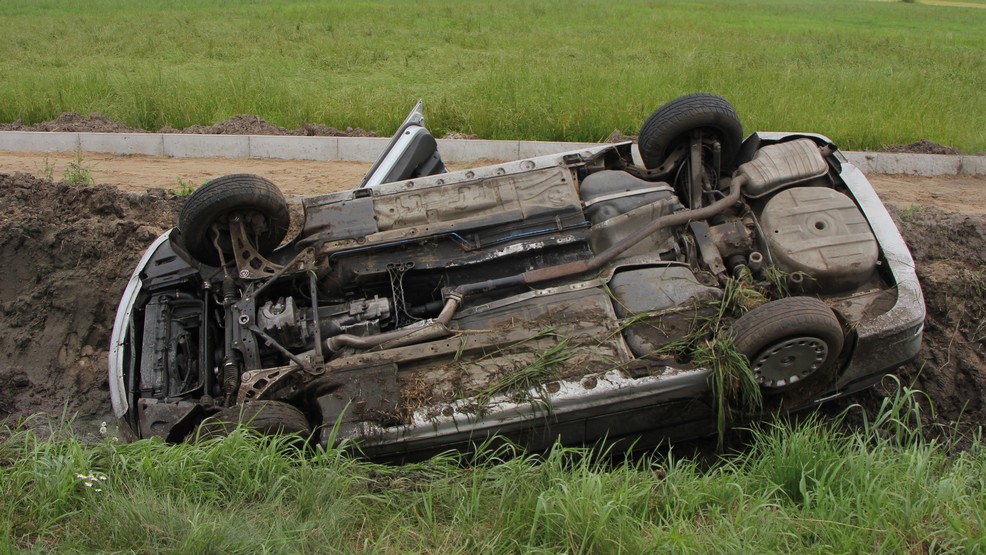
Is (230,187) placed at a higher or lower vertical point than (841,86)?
lower

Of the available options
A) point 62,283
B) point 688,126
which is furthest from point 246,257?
point 688,126

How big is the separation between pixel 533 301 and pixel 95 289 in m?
3.51

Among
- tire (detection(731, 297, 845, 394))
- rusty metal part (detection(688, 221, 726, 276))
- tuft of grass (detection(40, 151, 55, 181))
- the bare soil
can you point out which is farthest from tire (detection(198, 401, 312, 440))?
tuft of grass (detection(40, 151, 55, 181))

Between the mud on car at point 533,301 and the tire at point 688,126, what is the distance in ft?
0.05

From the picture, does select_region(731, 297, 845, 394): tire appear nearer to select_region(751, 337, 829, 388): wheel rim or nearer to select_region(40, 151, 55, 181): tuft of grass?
select_region(751, 337, 829, 388): wheel rim

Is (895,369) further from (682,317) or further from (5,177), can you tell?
(5,177)

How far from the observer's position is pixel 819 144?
546 cm

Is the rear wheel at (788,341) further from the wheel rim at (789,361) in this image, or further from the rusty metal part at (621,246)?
the rusty metal part at (621,246)

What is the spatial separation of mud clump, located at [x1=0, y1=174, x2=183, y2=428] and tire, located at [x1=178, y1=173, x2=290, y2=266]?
1459mm

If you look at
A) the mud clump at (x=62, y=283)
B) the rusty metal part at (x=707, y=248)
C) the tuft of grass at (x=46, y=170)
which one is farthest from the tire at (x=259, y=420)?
the tuft of grass at (x=46, y=170)

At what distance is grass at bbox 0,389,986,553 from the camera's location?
304 centimetres

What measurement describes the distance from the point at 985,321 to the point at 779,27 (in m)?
18.8

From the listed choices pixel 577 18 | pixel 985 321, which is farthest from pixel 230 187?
pixel 577 18

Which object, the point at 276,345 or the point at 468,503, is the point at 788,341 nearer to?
the point at 468,503
